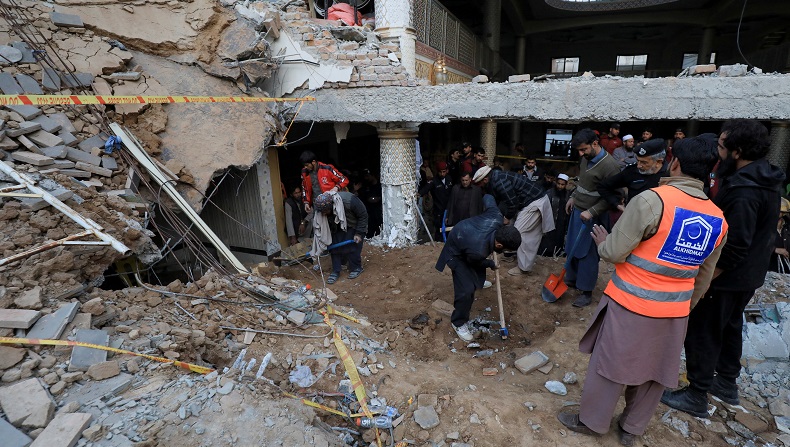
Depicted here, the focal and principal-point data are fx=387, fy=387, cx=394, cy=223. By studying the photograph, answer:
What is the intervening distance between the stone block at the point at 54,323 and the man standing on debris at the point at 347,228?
273cm

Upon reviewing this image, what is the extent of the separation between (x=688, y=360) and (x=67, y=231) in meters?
4.85

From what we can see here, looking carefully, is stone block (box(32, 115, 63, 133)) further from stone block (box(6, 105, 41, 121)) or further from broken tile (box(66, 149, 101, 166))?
broken tile (box(66, 149, 101, 166))

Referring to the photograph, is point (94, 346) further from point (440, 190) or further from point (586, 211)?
point (440, 190)

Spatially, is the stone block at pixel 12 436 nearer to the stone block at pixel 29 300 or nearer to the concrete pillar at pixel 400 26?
the stone block at pixel 29 300

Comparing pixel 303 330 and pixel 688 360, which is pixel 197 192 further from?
pixel 688 360

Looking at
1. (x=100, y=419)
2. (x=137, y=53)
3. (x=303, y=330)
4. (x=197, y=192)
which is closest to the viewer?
(x=100, y=419)

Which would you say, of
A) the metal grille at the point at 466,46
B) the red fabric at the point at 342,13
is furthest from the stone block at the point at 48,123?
the metal grille at the point at 466,46

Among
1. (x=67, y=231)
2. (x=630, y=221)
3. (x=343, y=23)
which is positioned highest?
(x=343, y=23)

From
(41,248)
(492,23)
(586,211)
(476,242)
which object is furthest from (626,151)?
(41,248)

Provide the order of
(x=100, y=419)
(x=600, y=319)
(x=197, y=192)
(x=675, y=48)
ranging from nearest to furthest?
(x=100, y=419) < (x=600, y=319) < (x=197, y=192) < (x=675, y=48)

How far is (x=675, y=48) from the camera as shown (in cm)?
1483

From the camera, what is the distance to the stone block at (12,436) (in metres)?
1.79

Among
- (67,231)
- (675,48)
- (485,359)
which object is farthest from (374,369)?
(675,48)

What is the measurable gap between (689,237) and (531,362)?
5.69 feet
